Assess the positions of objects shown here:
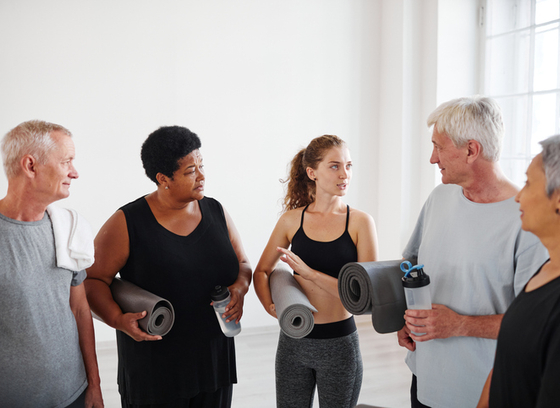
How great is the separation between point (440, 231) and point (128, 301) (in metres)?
0.98

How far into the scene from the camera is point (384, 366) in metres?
3.23

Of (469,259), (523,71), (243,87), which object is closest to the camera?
(469,259)

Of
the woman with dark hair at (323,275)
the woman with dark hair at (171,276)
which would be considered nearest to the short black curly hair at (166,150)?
the woman with dark hair at (171,276)

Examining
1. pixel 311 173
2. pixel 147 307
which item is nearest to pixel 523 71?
pixel 311 173

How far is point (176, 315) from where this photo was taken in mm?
1549

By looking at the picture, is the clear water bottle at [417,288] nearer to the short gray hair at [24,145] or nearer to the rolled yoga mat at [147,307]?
the rolled yoga mat at [147,307]

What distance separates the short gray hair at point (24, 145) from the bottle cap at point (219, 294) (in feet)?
2.10

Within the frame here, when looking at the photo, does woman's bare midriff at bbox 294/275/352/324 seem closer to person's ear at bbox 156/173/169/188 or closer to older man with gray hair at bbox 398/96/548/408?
older man with gray hair at bbox 398/96/548/408

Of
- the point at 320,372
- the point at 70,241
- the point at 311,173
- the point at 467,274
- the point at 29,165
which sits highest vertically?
the point at 29,165


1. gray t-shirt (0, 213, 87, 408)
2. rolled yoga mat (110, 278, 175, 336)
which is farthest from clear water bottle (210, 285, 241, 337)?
gray t-shirt (0, 213, 87, 408)

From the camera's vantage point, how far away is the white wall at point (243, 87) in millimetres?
3336

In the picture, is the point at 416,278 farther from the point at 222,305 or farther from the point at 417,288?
the point at 222,305

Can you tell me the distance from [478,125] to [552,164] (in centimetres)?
48

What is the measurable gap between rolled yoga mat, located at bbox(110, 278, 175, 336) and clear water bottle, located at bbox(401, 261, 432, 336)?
716 mm
